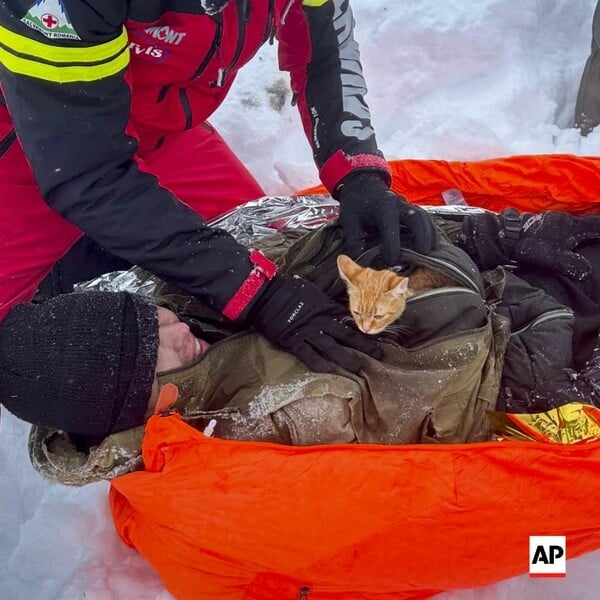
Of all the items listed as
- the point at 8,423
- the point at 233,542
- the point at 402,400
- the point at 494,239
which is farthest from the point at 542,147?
the point at 8,423

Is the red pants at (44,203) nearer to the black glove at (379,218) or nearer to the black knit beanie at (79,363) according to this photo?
the black knit beanie at (79,363)

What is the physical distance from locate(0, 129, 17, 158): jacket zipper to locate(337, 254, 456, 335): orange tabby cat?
0.75 meters

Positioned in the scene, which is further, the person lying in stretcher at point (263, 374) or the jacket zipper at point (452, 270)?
the jacket zipper at point (452, 270)

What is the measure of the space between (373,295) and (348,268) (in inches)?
3.3

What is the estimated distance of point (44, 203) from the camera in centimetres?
156

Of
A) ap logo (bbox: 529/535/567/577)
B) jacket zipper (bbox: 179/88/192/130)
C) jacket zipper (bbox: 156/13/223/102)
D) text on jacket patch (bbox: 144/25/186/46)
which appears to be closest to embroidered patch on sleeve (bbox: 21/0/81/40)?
text on jacket patch (bbox: 144/25/186/46)

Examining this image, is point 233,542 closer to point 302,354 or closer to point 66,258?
point 302,354

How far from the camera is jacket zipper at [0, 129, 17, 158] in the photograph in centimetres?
140

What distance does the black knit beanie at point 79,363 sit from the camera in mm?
1071

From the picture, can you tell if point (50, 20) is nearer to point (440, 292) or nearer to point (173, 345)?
point (173, 345)

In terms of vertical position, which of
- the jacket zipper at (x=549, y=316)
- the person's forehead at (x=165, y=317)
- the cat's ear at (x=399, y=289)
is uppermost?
the person's forehead at (x=165, y=317)

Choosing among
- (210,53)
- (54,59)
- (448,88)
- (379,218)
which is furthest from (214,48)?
(448,88)

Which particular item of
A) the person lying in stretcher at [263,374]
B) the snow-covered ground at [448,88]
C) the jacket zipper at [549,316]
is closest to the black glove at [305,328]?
the person lying in stretcher at [263,374]

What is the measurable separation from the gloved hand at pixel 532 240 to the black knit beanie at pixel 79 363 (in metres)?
0.81
